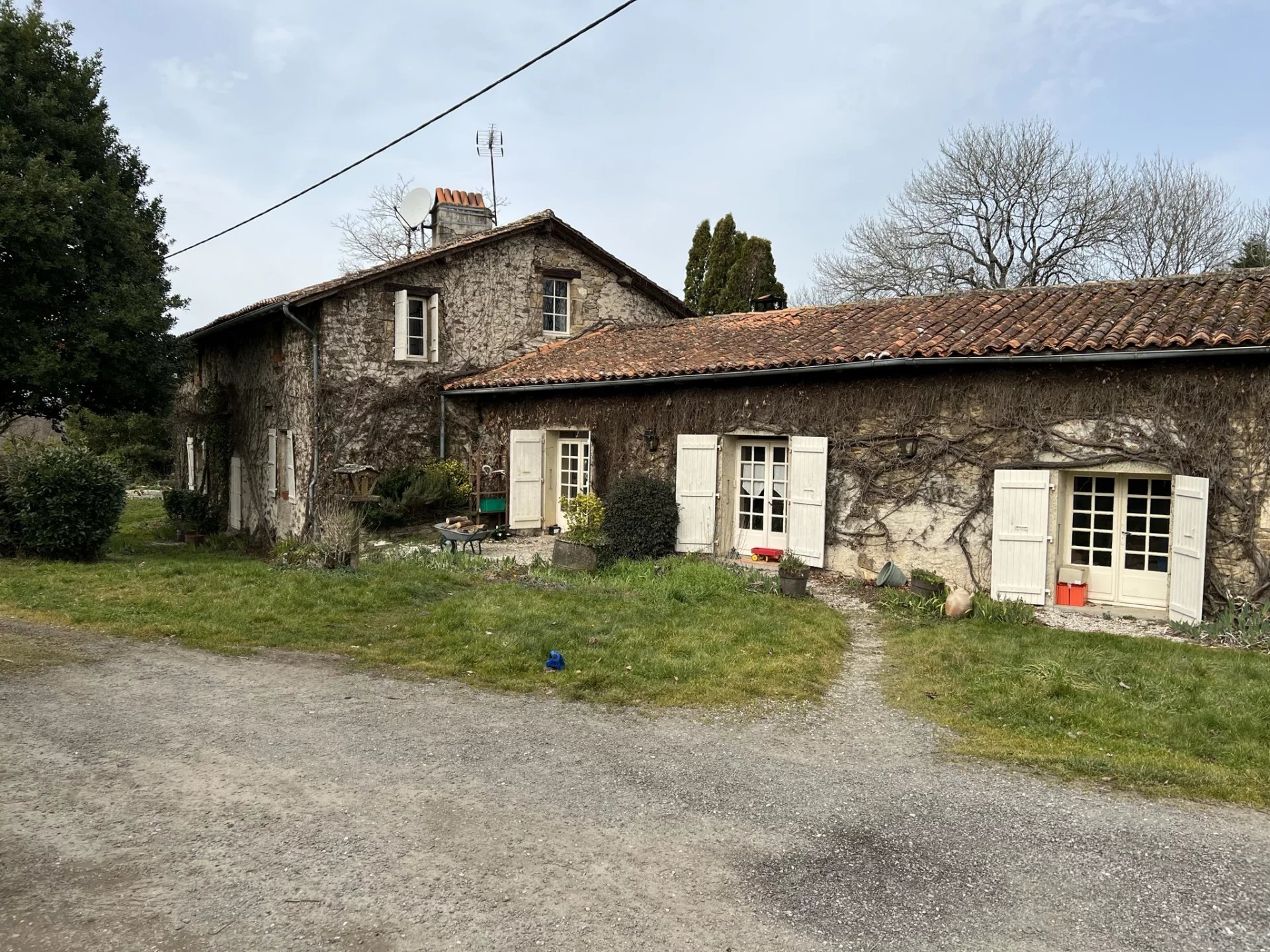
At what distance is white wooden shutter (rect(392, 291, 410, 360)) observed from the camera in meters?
14.0

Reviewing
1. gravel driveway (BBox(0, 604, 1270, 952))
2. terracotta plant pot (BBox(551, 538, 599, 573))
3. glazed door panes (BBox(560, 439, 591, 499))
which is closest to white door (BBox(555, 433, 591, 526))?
glazed door panes (BBox(560, 439, 591, 499))

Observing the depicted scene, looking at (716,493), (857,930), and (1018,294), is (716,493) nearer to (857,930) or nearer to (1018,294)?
(1018,294)

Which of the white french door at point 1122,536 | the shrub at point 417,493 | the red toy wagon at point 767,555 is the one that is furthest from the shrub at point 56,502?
the white french door at point 1122,536

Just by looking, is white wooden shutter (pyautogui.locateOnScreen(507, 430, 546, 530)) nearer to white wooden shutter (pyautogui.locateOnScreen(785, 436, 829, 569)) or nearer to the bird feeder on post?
the bird feeder on post

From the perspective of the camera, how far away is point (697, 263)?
78.2 feet

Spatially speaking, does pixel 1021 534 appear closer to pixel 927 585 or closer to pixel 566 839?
pixel 927 585

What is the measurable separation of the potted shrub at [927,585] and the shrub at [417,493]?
8.06 meters

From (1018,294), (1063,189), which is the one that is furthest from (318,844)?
(1063,189)

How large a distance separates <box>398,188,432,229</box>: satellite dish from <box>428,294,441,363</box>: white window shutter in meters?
3.58

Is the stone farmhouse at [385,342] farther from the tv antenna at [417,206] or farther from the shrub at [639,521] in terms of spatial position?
the shrub at [639,521]

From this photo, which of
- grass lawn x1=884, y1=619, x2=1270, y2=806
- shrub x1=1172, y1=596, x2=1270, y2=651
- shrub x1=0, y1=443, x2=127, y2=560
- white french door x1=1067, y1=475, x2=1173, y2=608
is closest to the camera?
grass lawn x1=884, y1=619, x2=1270, y2=806

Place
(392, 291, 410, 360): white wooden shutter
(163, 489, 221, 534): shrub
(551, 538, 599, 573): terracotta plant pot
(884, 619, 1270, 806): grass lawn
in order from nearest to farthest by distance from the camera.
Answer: (884, 619, 1270, 806): grass lawn
(551, 538, 599, 573): terracotta plant pot
(392, 291, 410, 360): white wooden shutter
(163, 489, 221, 534): shrub

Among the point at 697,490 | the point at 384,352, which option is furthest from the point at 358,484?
the point at 697,490

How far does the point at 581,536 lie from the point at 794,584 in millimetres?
3208
